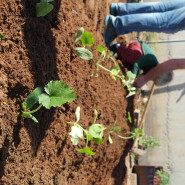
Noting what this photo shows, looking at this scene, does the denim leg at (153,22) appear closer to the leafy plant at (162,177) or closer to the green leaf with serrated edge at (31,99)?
the green leaf with serrated edge at (31,99)

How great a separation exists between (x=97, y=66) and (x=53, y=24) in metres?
0.52

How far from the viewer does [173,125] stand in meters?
3.49

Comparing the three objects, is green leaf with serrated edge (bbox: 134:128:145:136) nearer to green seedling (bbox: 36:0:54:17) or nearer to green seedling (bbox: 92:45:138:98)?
green seedling (bbox: 92:45:138:98)

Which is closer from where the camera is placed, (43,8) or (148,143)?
(43,8)

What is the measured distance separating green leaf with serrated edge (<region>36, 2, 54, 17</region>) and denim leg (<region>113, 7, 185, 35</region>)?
1041mm

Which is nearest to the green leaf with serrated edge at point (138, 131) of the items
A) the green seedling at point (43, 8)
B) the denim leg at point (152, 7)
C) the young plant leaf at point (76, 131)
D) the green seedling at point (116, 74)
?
the green seedling at point (116, 74)

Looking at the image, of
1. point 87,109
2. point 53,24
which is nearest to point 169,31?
point 87,109

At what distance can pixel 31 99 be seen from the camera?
4.06 ft

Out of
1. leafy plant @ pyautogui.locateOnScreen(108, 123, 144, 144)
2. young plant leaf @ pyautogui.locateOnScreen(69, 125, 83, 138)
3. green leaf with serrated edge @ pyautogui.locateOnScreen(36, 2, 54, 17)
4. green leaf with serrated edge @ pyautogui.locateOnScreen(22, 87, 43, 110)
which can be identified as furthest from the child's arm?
green leaf with serrated edge @ pyautogui.locateOnScreen(22, 87, 43, 110)

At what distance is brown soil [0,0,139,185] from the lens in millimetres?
1190

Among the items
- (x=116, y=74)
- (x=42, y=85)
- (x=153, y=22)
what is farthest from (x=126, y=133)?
(x=42, y=85)

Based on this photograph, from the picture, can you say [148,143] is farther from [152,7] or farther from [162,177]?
[152,7]

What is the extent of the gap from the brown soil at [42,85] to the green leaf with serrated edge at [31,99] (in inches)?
1.3

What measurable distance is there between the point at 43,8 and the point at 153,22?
1.17 metres
